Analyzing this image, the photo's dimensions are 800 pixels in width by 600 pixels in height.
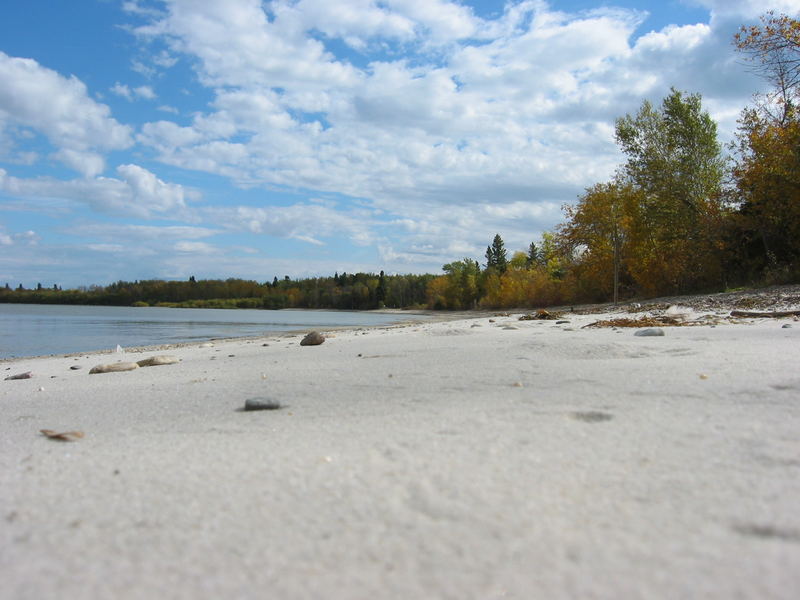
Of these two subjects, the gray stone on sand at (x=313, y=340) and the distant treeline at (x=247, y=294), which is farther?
the distant treeline at (x=247, y=294)

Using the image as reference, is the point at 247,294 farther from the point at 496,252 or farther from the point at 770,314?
the point at 770,314

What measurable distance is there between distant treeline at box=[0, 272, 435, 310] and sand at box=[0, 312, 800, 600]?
90.2m

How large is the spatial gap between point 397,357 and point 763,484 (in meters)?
3.34

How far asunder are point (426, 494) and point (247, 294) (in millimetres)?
125100

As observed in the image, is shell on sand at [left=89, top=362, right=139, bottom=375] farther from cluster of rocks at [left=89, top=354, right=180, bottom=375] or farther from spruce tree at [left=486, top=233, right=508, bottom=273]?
spruce tree at [left=486, top=233, right=508, bottom=273]

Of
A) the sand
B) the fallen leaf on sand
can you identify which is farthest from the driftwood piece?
the fallen leaf on sand

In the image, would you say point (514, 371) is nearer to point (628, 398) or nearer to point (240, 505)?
point (628, 398)

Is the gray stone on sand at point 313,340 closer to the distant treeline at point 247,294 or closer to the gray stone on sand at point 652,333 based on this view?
the gray stone on sand at point 652,333

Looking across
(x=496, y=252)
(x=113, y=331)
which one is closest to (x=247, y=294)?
(x=496, y=252)

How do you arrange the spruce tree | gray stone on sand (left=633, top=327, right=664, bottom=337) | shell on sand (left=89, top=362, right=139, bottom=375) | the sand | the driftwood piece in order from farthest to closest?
the spruce tree → the driftwood piece → shell on sand (left=89, top=362, right=139, bottom=375) → gray stone on sand (left=633, top=327, right=664, bottom=337) → the sand

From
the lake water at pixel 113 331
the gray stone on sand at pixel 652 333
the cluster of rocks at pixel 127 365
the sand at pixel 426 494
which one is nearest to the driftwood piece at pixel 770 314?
the gray stone on sand at pixel 652 333

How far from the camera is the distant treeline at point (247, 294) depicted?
101m

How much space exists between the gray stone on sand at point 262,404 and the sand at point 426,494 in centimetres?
6

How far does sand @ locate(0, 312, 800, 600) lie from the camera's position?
111 centimetres
